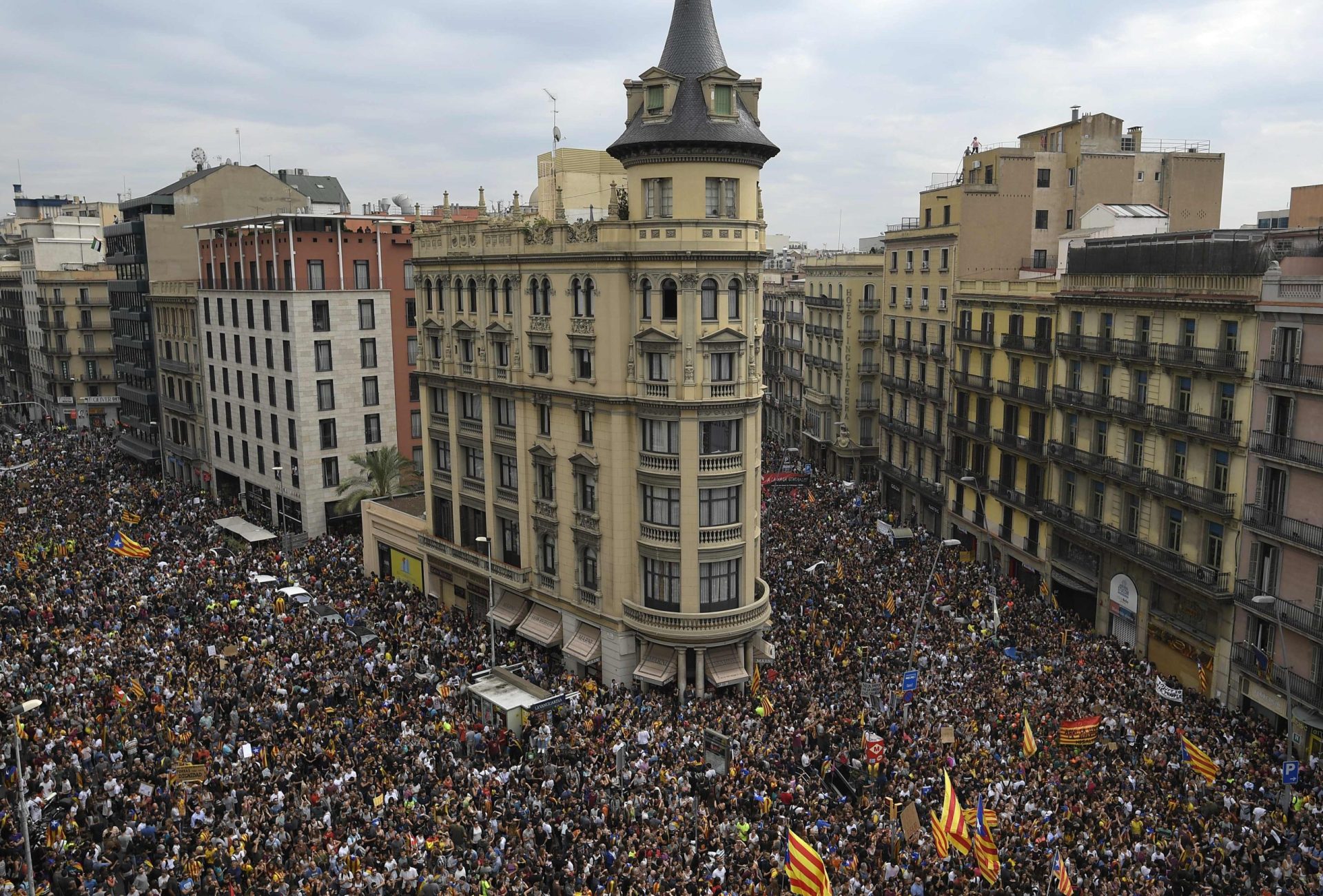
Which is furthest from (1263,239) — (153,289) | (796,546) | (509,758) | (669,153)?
(153,289)

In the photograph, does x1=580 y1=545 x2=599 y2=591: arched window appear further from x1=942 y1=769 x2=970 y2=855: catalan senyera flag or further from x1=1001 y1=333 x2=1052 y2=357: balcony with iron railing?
x1=1001 y1=333 x2=1052 y2=357: balcony with iron railing

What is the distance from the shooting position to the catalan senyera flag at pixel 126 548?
5609cm

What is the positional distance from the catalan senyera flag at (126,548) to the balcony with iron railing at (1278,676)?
5470 cm

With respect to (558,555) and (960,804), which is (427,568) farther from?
(960,804)

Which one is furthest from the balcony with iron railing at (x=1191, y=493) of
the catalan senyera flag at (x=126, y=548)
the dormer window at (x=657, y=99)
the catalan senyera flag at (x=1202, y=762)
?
the catalan senyera flag at (x=126, y=548)

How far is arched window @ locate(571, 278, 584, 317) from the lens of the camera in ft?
151

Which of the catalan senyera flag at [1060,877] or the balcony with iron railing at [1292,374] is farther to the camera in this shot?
the balcony with iron railing at [1292,374]

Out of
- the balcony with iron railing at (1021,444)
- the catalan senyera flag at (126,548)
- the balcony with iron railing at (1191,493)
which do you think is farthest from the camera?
the balcony with iron railing at (1021,444)

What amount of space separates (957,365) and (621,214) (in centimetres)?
3029

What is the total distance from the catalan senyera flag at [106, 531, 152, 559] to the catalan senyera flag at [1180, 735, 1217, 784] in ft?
169

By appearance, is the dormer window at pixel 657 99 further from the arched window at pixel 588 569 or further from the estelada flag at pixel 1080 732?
the estelada flag at pixel 1080 732

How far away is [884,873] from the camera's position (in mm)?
29984

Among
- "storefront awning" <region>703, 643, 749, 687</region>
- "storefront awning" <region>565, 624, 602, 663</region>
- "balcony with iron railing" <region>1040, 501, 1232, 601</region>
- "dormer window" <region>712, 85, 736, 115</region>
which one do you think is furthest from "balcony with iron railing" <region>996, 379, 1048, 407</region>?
"storefront awning" <region>565, 624, 602, 663</region>

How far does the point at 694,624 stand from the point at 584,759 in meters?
8.74
